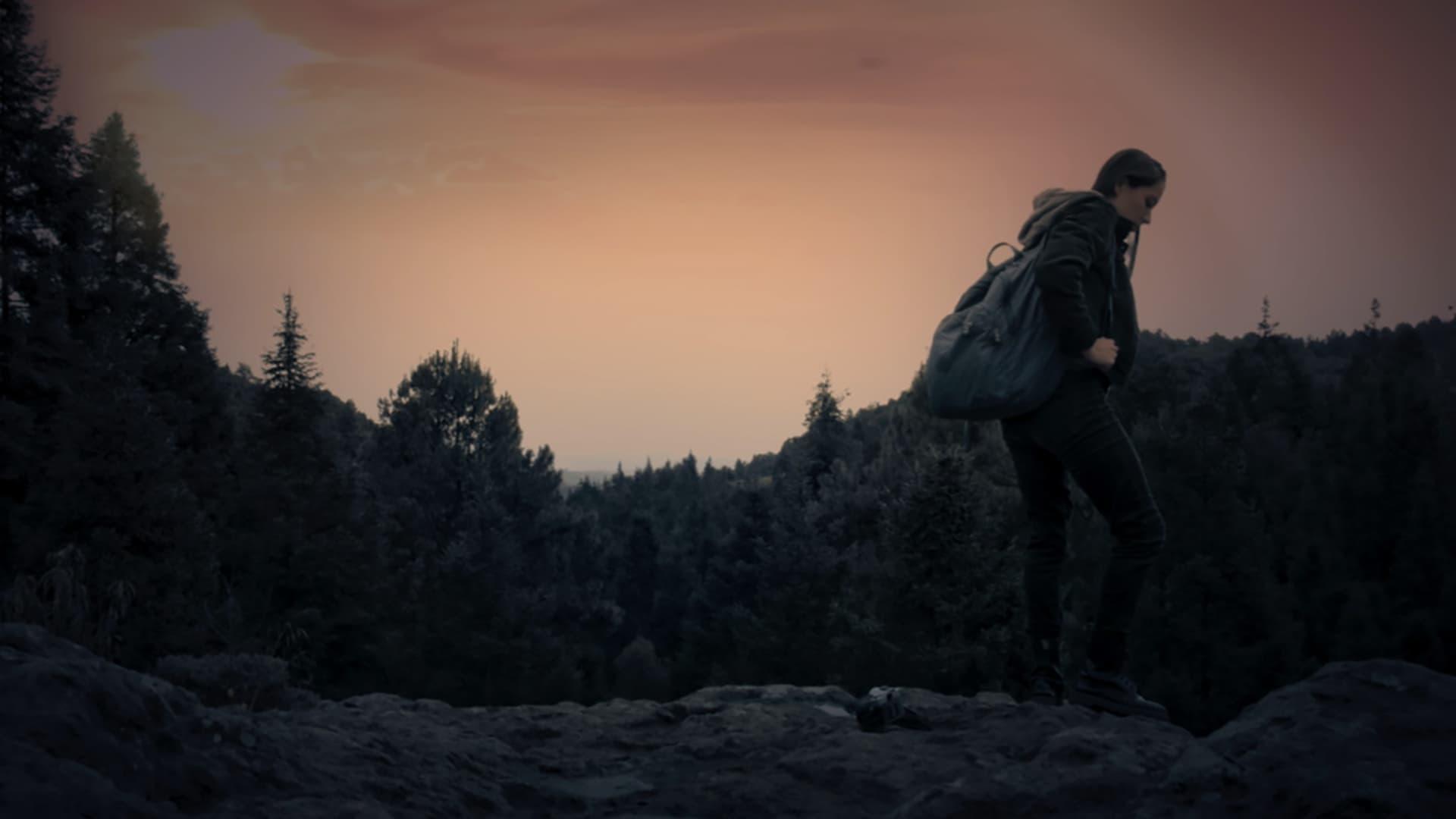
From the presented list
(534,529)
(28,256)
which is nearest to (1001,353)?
(28,256)

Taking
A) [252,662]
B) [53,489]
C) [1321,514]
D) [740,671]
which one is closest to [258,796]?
[252,662]

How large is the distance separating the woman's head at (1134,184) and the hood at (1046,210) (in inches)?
2.3

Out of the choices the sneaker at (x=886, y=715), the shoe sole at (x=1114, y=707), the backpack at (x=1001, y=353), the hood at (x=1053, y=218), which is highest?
the hood at (x=1053, y=218)

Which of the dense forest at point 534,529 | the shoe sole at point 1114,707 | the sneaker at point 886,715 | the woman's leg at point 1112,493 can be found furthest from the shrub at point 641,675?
the woman's leg at point 1112,493

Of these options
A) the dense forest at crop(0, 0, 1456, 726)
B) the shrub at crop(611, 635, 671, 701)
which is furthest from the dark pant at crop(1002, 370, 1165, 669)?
the shrub at crop(611, 635, 671, 701)

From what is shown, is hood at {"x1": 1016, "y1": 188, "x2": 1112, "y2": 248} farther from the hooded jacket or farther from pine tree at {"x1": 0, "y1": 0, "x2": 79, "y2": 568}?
pine tree at {"x1": 0, "y1": 0, "x2": 79, "y2": 568}

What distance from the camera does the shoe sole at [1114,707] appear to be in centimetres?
391

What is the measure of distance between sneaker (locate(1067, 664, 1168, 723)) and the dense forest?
6591 mm

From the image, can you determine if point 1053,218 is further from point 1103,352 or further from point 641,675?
point 641,675

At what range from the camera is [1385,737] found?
257 centimetres

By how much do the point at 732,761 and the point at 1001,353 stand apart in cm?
203

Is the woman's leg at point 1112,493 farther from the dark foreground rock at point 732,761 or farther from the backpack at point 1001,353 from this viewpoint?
the dark foreground rock at point 732,761

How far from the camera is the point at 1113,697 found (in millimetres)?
3973

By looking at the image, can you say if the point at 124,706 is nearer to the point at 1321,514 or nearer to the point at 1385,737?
the point at 1385,737
